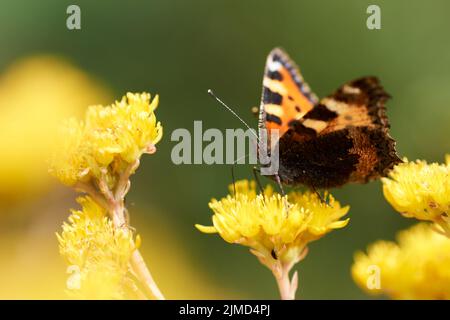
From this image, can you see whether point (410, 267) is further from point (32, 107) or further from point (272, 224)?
point (32, 107)

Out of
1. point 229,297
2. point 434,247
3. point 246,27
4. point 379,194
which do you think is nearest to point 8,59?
point 246,27

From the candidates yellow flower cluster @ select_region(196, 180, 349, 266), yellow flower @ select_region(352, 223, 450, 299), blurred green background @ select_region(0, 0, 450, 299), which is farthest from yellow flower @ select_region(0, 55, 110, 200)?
yellow flower @ select_region(352, 223, 450, 299)

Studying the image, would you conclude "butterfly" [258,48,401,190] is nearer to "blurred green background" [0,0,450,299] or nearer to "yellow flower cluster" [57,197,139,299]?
"yellow flower cluster" [57,197,139,299]

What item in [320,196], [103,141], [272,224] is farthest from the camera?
[320,196]

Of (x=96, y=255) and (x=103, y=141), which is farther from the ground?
(x=103, y=141)

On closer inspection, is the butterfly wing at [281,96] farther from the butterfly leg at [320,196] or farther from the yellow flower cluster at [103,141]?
the yellow flower cluster at [103,141]

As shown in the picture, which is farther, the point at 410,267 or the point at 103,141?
the point at 103,141

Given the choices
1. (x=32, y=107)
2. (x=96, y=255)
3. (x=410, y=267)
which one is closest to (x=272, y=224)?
(x=410, y=267)
